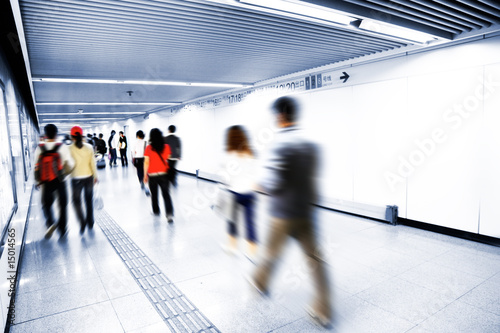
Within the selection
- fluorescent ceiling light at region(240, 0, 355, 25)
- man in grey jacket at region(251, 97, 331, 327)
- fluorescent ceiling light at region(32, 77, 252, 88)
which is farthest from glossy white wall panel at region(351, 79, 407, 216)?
fluorescent ceiling light at region(32, 77, 252, 88)

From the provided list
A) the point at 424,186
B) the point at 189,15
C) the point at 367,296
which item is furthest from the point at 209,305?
the point at 424,186

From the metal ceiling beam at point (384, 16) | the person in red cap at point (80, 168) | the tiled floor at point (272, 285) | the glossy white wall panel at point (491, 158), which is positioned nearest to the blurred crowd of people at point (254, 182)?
the person in red cap at point (80, 168)

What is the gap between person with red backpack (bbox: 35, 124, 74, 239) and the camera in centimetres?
426

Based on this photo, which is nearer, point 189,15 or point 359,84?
point 189,15

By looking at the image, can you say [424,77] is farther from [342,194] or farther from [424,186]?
[342,194]

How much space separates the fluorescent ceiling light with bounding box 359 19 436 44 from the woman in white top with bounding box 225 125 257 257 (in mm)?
1953

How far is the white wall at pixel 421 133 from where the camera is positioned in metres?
4.25

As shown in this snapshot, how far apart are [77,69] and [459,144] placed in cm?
646

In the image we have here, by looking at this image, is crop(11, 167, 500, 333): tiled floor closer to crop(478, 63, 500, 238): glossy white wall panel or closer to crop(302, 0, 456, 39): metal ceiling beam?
crop(478, 63, 500, 238): glossy white wall panel

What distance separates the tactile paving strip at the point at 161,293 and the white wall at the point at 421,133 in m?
1.84

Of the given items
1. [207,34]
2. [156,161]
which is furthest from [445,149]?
[156,161]

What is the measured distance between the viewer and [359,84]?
582 centimetres

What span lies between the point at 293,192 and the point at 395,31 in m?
3.03

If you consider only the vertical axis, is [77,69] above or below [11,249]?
above
